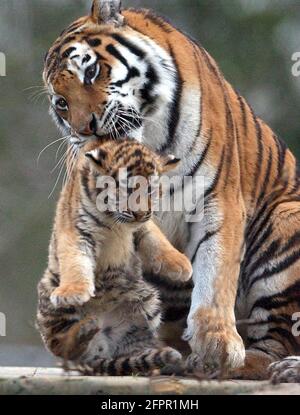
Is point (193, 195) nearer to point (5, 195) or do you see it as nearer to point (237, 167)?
point (237, 167)

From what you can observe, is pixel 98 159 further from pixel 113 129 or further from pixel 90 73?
pixel 90 73

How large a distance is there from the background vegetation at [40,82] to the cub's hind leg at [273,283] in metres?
5.12

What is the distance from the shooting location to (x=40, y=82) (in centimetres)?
1121

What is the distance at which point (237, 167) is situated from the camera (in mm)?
5316

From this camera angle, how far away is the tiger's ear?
473cm

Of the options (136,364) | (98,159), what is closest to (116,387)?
(136,364)

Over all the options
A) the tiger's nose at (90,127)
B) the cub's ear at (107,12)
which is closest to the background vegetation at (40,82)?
the cub's ear at (107,12)

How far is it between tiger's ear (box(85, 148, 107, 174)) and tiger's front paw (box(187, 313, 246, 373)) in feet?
2.64

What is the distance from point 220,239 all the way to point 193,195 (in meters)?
0.23

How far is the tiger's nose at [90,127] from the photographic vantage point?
16.0ft

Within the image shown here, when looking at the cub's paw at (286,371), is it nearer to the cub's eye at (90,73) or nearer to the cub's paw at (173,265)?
the cub's paw at (173,265)

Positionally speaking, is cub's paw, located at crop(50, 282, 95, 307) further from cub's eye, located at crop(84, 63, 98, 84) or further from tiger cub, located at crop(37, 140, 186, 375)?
cub's eye, located at crop(84, 63, 98, 84)

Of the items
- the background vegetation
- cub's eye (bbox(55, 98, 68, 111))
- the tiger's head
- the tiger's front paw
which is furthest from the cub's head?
the background vegetation

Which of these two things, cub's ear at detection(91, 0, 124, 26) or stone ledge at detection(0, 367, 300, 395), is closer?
stone ledge at detection(0, 367, 300, 395)
